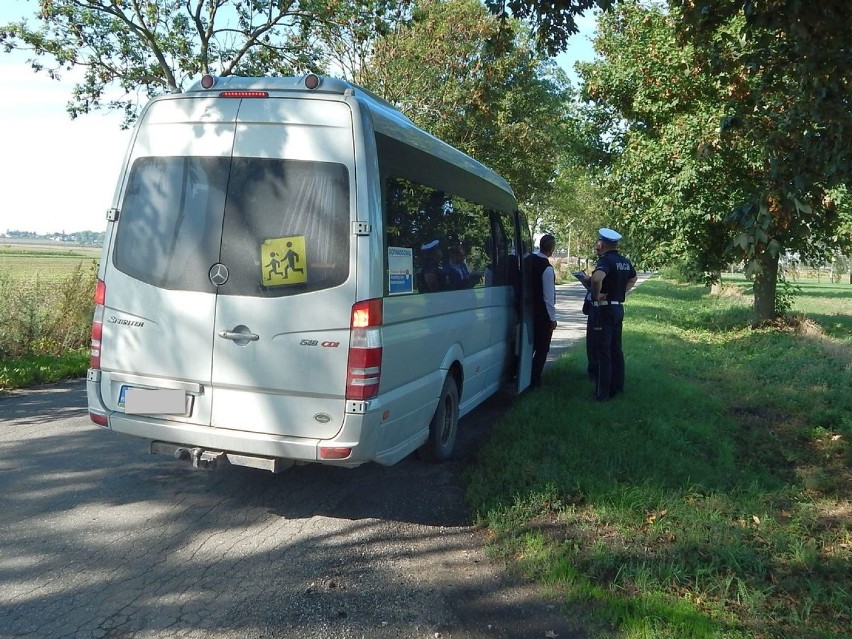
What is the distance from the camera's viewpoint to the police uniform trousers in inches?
320

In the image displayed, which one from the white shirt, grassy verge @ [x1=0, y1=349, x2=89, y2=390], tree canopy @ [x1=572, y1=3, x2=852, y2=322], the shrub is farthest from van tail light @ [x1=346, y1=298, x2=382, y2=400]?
the shrub

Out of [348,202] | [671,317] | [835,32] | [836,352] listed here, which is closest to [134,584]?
[348,202]

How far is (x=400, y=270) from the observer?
194 inches

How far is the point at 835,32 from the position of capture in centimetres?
550

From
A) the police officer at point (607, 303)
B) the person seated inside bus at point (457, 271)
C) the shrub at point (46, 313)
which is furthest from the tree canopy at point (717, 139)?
the shrub at point (46, 313)

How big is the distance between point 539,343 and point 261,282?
5.15 metres

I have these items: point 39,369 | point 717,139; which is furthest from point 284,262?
point 39,369

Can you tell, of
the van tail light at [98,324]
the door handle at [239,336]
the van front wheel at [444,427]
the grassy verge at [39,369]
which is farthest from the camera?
the grassy verge at [39,369]

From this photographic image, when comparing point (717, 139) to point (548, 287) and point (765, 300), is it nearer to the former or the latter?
point (548, 287)

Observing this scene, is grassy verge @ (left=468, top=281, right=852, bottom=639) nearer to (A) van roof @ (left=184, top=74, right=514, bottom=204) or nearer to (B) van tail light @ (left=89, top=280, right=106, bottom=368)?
(A) van roof @ (left=184, top=74, right=514, bottom=204)

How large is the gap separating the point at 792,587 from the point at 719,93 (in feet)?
44.1

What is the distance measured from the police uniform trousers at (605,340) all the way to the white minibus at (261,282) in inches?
143

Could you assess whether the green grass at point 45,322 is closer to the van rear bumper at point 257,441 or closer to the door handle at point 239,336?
the van rear bumper at point 257,441

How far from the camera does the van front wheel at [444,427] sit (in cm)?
604
